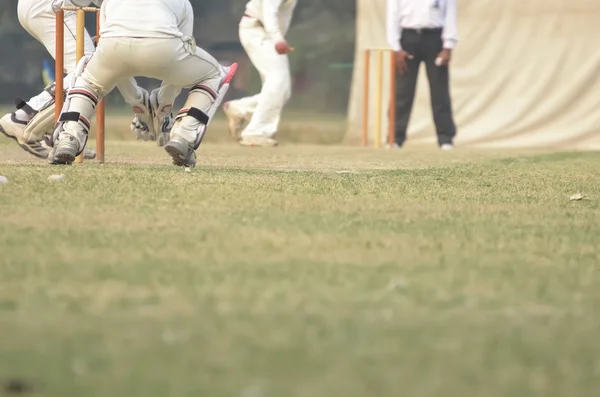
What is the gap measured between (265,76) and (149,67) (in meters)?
5.82

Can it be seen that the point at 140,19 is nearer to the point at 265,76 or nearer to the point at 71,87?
the point at 71,87

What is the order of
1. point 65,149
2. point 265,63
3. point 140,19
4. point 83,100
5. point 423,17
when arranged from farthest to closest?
point 423,17 < point 265,63 < point 83,100 < point 65,149 < point 140,19

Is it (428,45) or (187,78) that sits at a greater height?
(187,78)

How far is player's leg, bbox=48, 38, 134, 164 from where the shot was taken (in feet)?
21.2

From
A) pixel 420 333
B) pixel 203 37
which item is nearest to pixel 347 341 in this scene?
pixel 420 333

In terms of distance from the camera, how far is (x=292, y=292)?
10.0 ft

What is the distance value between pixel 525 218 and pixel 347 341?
2396mm

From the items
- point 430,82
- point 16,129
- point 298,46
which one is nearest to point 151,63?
point 16,129

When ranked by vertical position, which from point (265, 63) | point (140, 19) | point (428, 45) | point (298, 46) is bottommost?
point (298, 46)

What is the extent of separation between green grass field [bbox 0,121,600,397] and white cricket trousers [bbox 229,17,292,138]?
6362 mm

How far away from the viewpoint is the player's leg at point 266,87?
12031mm

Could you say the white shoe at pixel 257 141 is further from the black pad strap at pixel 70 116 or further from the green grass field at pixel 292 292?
the green grass field at pixel 292 292

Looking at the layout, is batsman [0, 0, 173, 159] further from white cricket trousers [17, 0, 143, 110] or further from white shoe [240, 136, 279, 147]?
white shoe [240, 136, 279, 147]

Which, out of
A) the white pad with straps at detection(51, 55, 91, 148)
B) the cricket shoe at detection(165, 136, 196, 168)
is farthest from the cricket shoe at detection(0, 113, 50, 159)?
the cricket shoe at detection(165, 136, 196, 168)
